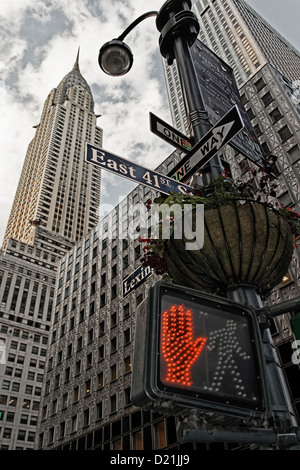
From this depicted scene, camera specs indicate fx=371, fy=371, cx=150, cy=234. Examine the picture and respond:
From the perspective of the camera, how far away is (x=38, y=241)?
407 ft

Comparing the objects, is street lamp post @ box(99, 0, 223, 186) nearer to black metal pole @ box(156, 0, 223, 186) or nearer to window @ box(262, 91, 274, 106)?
black metal pole @ box(156, 0, 223, 186)

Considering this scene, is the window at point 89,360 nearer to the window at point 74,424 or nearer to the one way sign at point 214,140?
the window at point 74,424

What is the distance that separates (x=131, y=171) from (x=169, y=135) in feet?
3.79

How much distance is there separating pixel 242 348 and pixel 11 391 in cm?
9255

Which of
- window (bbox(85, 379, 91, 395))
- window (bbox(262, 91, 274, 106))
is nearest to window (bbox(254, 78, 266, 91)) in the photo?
window (bbox(262, 91, 274, 106))

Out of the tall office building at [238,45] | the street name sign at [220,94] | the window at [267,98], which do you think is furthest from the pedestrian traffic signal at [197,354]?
the tall office building at [238,45]

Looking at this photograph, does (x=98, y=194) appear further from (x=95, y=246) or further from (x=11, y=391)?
(x=95, y=246)

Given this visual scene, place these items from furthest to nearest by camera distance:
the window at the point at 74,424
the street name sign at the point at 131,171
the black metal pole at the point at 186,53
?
the window at the point at 74,424, the black metal pole at the point at 186,53, the street name sign at the point at 131,171

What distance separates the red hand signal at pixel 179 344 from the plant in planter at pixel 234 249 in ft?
4.09

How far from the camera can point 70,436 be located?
1383 inches

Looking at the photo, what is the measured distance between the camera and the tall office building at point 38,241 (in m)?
82.8

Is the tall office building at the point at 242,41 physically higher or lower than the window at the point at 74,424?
higher

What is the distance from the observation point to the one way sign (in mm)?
4520

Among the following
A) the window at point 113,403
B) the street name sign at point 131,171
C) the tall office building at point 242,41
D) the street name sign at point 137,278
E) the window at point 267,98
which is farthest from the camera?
the tall office building at point 242,41
